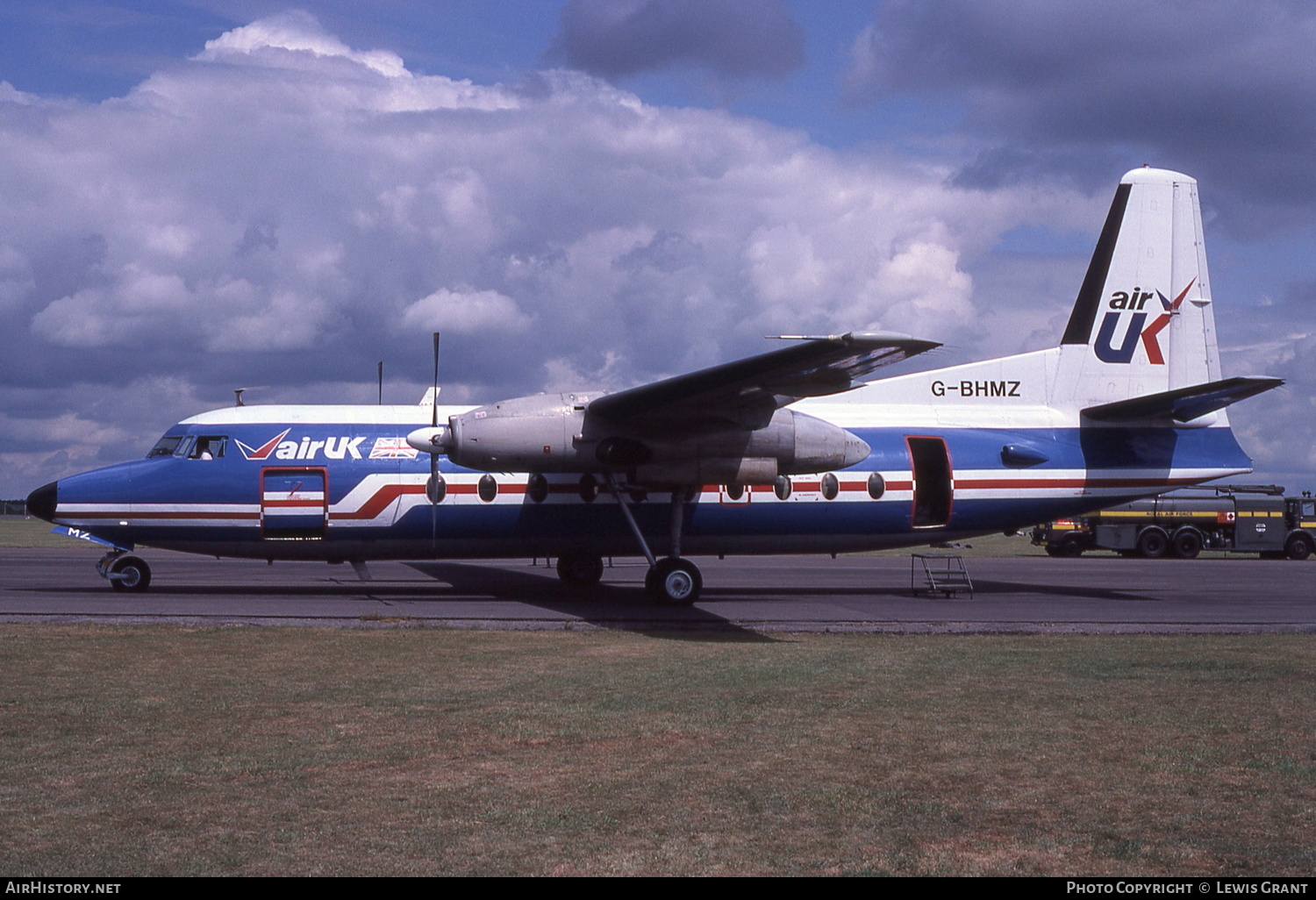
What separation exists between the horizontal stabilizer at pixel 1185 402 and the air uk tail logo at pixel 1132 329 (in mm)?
1366

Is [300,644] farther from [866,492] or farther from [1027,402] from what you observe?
[1027,402]

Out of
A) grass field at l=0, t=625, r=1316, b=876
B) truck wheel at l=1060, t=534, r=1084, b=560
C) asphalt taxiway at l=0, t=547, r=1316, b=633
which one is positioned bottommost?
grass field at l=0, t=625, r=1316, b=876

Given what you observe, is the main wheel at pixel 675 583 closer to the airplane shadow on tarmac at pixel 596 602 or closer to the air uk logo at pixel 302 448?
the airplane shadow on tarmac at pixel 596 602

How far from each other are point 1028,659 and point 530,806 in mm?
8099

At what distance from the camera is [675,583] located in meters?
18.5

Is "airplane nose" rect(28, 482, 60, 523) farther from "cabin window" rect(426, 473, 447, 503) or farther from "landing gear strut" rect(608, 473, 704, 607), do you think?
"landing gear strut" rect(608, 473, 704, 607)

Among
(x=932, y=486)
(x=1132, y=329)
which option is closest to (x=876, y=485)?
(x=932, y=486)

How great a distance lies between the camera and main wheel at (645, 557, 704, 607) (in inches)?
728

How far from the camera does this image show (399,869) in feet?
16.6

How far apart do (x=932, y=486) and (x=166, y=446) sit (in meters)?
14.7

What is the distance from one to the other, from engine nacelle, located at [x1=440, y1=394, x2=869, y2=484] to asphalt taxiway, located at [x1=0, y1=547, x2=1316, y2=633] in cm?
237

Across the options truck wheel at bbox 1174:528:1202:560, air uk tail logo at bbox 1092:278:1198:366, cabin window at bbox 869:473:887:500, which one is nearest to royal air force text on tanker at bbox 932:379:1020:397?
air uk tail logo at bbox 1092:278:1198:366

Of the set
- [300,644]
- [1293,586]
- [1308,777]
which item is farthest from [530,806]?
[1293,586]

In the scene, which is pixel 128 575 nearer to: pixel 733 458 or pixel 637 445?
pixel 637 445
